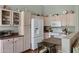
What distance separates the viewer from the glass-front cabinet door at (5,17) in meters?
2.75

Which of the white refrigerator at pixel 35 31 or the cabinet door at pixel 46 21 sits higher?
the cabinet door at pixel 46 21

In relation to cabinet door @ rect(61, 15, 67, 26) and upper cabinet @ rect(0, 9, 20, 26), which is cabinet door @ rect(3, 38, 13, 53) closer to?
upper cabinet @ rect(0, 9, 20, 26)

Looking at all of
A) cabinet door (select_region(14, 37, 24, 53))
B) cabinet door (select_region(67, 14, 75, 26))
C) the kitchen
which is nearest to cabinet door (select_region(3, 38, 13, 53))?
the kitchen

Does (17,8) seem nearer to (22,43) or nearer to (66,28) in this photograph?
(22,43)

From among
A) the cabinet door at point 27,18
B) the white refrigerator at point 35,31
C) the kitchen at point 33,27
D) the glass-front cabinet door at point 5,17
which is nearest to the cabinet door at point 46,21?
the kitchen at point 33,27

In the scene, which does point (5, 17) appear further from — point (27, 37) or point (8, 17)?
point (27, 37)

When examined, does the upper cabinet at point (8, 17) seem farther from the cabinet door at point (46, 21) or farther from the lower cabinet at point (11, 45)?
the cabinet door at point (46, 21)

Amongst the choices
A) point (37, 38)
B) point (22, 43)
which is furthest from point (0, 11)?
point (37, 38)

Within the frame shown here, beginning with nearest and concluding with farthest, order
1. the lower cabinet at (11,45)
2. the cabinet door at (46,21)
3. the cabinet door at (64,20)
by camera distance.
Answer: the lower cabinet at (11,45)
the cabinet door at (64,20)
the cabinet door at (46,21)

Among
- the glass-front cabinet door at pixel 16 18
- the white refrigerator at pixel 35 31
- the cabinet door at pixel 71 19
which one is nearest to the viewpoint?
the glass-front cabinet door at pixel 16 18

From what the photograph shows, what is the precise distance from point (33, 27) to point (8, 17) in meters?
1.06

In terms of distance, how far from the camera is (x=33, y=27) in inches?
146

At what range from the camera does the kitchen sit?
255 centimetres
